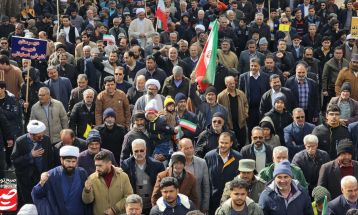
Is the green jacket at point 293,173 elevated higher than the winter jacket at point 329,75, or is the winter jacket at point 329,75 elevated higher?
the winter jacket at point 329,75

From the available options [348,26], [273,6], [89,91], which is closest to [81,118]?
[89,91]

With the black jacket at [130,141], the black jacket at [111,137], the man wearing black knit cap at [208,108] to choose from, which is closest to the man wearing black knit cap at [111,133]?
the black jacket at [111,137]

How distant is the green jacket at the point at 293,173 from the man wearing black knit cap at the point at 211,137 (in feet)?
4.50

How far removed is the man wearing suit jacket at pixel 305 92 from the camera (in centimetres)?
1499

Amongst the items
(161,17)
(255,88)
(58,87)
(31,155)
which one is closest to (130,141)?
(31,155)

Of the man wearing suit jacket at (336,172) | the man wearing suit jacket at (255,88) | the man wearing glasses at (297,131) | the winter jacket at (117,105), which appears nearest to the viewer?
the man wearing suit jacket at (336,172)

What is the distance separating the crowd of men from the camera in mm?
10047

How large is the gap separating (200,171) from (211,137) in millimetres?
1278

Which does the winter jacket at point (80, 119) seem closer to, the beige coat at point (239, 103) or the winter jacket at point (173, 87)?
the winter jacket at point (173, 87)

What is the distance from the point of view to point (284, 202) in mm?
9562

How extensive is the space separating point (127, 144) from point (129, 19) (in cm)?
1045

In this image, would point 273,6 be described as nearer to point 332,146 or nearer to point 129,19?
point 129,19

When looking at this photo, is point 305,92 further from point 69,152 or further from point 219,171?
point 69,152

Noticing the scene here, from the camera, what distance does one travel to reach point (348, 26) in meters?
23.6
